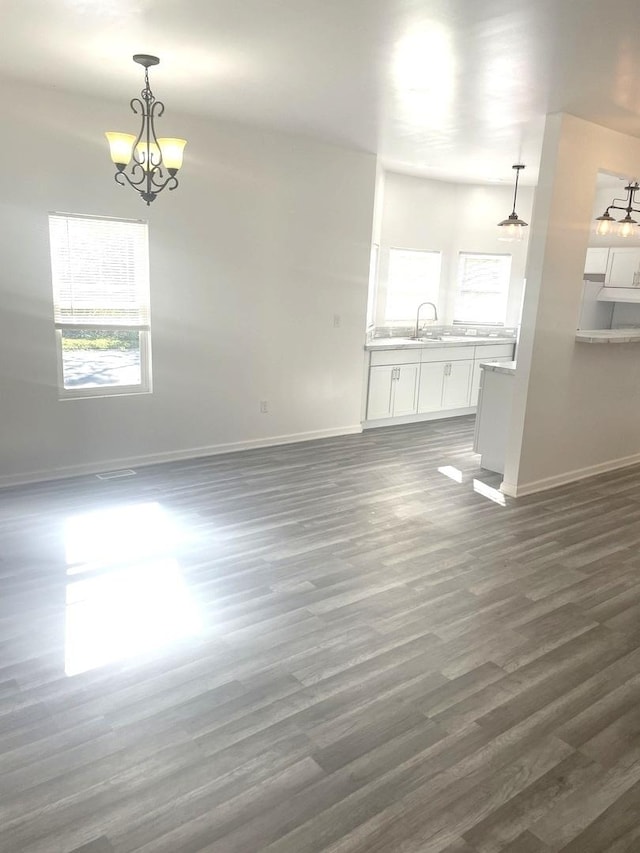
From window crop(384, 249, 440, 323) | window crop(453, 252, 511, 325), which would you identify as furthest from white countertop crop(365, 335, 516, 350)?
window crop(384, 249, 440, 323)

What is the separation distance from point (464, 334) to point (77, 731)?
7192 mm

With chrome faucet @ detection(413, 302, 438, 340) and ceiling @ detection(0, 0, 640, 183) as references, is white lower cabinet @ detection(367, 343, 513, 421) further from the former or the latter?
ceiling @ detection(0, 0, 640, 183)

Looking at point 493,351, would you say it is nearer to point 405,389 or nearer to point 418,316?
point 418,316

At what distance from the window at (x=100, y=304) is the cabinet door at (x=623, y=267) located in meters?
5.07

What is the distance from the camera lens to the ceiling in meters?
2.81

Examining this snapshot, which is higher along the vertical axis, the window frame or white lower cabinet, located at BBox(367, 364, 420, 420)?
the window frame

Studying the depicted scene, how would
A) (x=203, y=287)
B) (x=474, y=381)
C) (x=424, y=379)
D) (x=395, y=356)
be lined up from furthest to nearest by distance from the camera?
1. (x=474, y=381)
2. (x=424, y=379)
3. (x=395, y=356)
4. (x=203, y=287)

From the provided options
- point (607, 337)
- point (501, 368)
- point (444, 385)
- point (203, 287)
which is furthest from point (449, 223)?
point (203, 287)

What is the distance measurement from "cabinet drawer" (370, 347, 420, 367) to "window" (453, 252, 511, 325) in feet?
5.51

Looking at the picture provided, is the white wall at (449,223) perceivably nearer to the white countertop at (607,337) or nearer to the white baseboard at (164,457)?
the white baseboard at (164,457)

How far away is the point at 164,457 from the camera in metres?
5.52

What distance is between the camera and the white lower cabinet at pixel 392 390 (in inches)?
274

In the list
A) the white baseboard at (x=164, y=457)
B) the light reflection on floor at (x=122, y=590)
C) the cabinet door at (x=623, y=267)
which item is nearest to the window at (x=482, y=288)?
the cabinet door at (x=623, y=267)

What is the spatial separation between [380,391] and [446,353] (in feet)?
3.60
